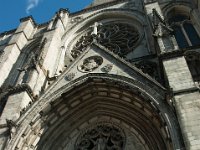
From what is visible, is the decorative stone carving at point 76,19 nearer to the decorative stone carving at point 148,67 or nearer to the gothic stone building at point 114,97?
the gothic stone building at point 114,97

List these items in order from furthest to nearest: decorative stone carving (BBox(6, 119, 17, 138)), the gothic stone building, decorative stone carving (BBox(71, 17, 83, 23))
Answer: decorative stone carving (BBox(71, 17, 83, 23)) < decorative stone carving (BBox(6, 119, 17, 138)) < the gothic stone building

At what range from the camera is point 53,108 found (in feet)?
33.8

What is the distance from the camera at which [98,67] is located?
35.1 feet

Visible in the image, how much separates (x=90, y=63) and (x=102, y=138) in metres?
2.62

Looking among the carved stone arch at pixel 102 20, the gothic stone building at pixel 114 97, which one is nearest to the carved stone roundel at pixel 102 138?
the gothic stone building at pixel 114 97

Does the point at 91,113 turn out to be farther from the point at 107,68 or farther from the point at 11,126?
the point at 11,126

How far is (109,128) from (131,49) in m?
4.32

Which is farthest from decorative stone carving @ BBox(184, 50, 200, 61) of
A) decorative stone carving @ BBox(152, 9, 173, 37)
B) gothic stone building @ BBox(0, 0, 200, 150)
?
decorative stone carving @ BBox(152, 9, 173, 37)

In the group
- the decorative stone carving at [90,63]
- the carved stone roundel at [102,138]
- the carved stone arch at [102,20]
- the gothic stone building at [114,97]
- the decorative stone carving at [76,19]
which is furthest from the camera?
the decorative stone carving at [76,19]

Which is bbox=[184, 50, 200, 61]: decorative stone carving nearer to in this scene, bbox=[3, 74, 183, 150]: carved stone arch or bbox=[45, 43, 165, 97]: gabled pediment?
bbox=[45, 43, 165, 97]: gabled pediment

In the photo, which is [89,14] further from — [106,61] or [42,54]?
[106,61]

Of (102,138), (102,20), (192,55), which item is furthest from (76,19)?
(102,138)

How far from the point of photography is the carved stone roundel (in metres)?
9.80

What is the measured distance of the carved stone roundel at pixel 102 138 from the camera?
386 inches
